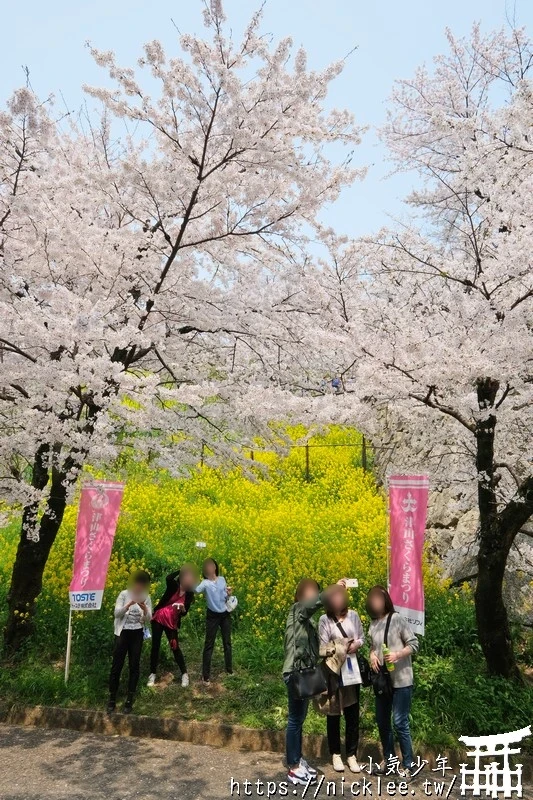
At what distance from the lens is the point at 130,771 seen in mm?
4734

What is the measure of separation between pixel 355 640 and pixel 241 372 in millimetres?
3523

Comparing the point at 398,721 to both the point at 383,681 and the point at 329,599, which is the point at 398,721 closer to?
the point at 383,681

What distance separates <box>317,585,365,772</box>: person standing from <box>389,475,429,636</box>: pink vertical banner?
1348 mm

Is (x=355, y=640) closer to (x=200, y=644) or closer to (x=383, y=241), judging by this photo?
(x=200, y=644)

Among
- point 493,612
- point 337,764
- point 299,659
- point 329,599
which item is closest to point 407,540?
point 493,612

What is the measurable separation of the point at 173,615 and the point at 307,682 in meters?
2.43

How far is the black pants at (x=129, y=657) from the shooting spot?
572 centimetres

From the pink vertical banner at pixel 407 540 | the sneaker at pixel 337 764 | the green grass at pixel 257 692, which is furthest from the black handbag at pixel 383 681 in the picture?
the pink vertical banner at pixel 407 540

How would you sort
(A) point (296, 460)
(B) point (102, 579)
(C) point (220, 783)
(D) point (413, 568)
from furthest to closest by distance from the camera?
(A) point (296, 460) < (B) point (102, 579) < (D) point (413, 568) < (C) point (220, 783)

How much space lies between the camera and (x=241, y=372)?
712 centimetres

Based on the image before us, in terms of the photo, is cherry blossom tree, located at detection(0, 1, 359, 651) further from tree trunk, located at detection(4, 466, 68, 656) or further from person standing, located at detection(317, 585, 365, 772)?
person standing, located at detection(317, 585, 365, 772)

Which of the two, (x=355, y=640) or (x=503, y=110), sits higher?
(x=503, y=110)

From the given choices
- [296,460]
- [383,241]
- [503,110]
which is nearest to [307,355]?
[383,241]

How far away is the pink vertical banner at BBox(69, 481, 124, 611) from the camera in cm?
643
